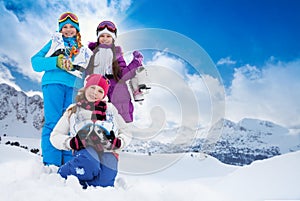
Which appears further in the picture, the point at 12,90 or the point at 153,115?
the point at 12,90

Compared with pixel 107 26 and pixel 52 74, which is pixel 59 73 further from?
pixel 107 26

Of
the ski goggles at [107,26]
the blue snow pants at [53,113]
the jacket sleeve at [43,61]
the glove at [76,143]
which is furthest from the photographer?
the ski goggles at [107,26]

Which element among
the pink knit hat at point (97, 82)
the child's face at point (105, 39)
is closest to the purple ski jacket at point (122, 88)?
the child's face at point (105, 39)

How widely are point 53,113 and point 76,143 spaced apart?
84cm

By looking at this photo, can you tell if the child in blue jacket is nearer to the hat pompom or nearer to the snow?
the hat pompom

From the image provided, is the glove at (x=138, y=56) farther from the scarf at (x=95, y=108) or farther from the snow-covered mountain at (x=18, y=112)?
the snow-covered mountain at (x=18, y=112)

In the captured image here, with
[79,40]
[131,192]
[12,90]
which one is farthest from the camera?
[12,90]

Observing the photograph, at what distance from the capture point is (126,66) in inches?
139

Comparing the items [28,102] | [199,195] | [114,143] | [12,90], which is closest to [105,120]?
[114,143]

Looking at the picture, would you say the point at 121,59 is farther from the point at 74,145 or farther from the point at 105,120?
the point at 74,145

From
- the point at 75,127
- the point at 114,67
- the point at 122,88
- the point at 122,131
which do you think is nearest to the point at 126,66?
the point at 114,67

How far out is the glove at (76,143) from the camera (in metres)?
2.54

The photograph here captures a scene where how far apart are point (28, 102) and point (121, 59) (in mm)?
17327

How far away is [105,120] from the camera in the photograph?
2.76m
